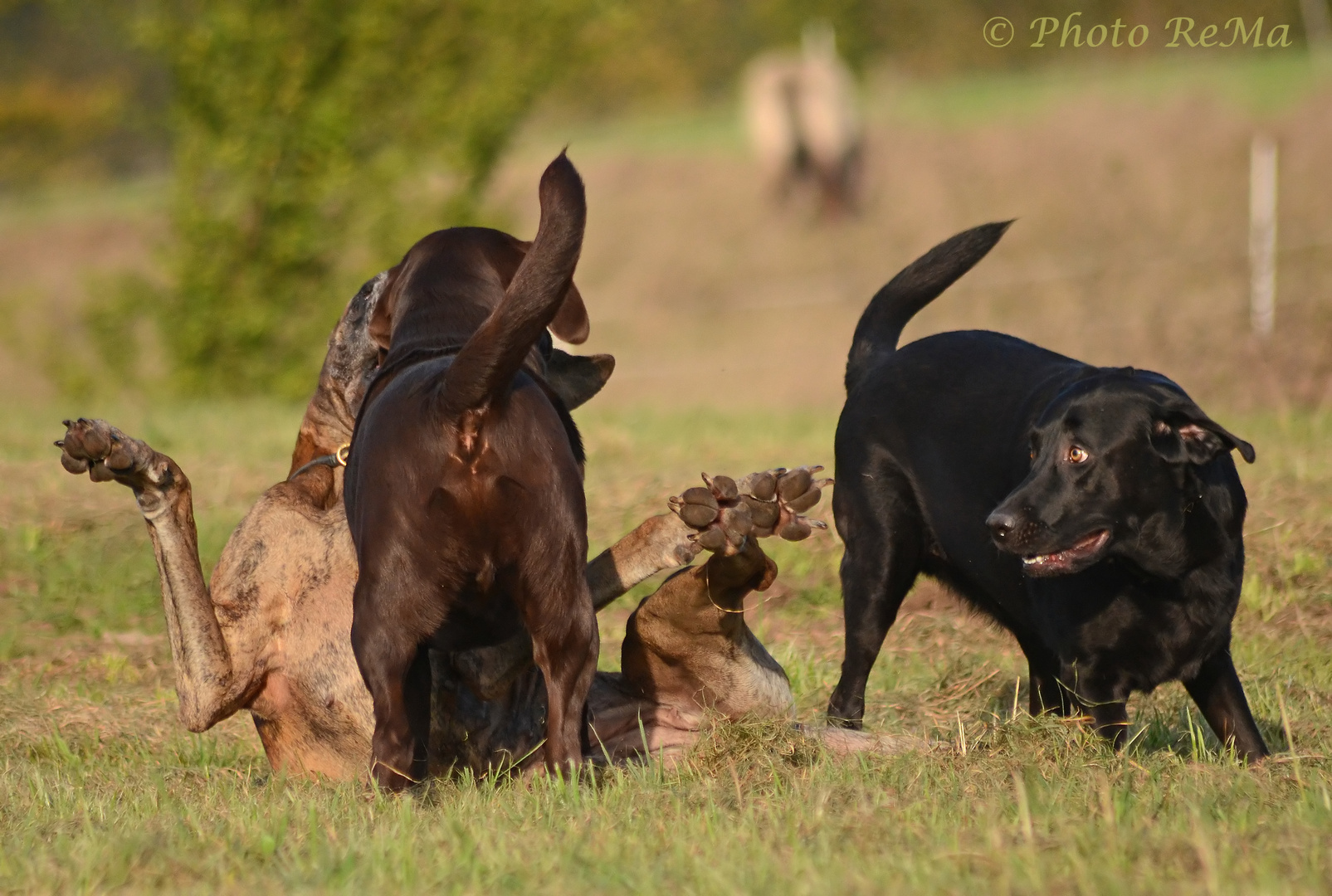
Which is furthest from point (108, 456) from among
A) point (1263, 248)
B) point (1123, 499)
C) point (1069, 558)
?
point (1263, 248)

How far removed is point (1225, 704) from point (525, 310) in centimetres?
228

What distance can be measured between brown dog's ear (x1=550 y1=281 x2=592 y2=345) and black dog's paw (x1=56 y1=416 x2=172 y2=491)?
4.27ft

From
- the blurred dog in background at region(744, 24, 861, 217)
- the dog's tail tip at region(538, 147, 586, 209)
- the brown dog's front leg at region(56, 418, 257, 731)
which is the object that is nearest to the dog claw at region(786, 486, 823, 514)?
the dog's tail tip at region(538, 147, 586, 209)

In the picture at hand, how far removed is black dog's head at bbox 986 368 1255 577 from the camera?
4.07 m

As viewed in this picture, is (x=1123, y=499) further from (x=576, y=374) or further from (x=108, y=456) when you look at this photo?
(x=108, y=456)

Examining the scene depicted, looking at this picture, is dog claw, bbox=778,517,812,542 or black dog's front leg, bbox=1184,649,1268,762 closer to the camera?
dog claw, bbox=778,517,812,542

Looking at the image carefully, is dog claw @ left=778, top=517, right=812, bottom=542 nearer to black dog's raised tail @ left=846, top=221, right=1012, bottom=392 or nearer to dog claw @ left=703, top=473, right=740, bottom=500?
dog claw @ left=703, top=473, right=740, bottom=500

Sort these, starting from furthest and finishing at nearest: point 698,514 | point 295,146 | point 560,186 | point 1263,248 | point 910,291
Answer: point 295,146 → point 1263,248 → point 910,291 → point 698,514 → point 560,186

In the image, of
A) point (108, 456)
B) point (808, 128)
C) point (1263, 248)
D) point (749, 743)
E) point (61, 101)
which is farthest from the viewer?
point (61, 101)

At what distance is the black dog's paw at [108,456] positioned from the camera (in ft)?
14.1

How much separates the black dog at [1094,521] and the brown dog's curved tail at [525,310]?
53.8 inches

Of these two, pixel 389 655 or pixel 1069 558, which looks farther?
pixel 1069 558

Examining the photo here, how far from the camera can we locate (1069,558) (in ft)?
13.4

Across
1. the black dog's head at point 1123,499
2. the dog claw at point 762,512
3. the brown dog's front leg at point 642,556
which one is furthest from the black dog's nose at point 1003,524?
the brown dog's front leg at point 642,556
